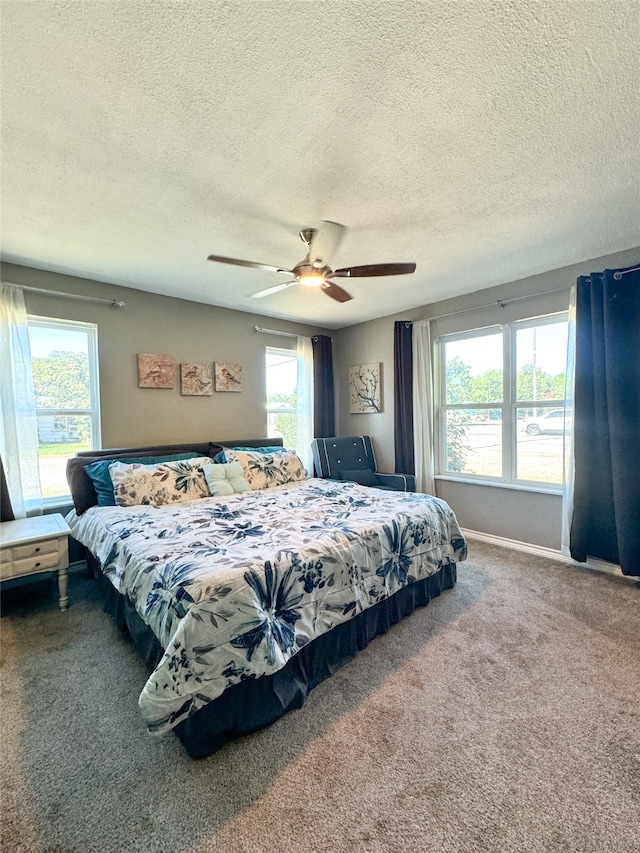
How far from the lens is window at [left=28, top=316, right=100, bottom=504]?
3.04 metres

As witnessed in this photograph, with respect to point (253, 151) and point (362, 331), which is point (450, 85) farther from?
point (362, 331)

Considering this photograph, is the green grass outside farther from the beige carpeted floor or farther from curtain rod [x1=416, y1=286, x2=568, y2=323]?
curtain rod [x1=416, y1=286, x2=568, y2=323]

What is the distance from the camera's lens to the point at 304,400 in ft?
15.6

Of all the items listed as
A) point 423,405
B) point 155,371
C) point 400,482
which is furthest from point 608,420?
point 155,371

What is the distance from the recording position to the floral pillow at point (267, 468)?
3.41 metres

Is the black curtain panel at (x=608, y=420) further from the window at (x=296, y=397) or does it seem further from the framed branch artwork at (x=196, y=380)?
the framed branch artwork at (x=196, y=380)

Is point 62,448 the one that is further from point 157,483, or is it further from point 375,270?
point 375,270

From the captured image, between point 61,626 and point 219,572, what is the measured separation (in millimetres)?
1551

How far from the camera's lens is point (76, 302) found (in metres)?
3.14

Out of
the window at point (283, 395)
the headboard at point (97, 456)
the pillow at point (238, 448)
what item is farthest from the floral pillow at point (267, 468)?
the window at point (283, 395)

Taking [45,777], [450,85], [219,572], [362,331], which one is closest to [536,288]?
[362,331]

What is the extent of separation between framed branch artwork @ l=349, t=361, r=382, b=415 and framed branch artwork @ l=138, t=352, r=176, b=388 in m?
2.34

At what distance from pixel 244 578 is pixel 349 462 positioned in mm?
2867

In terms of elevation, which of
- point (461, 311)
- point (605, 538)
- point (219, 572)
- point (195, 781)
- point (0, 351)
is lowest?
point (195, 781)
